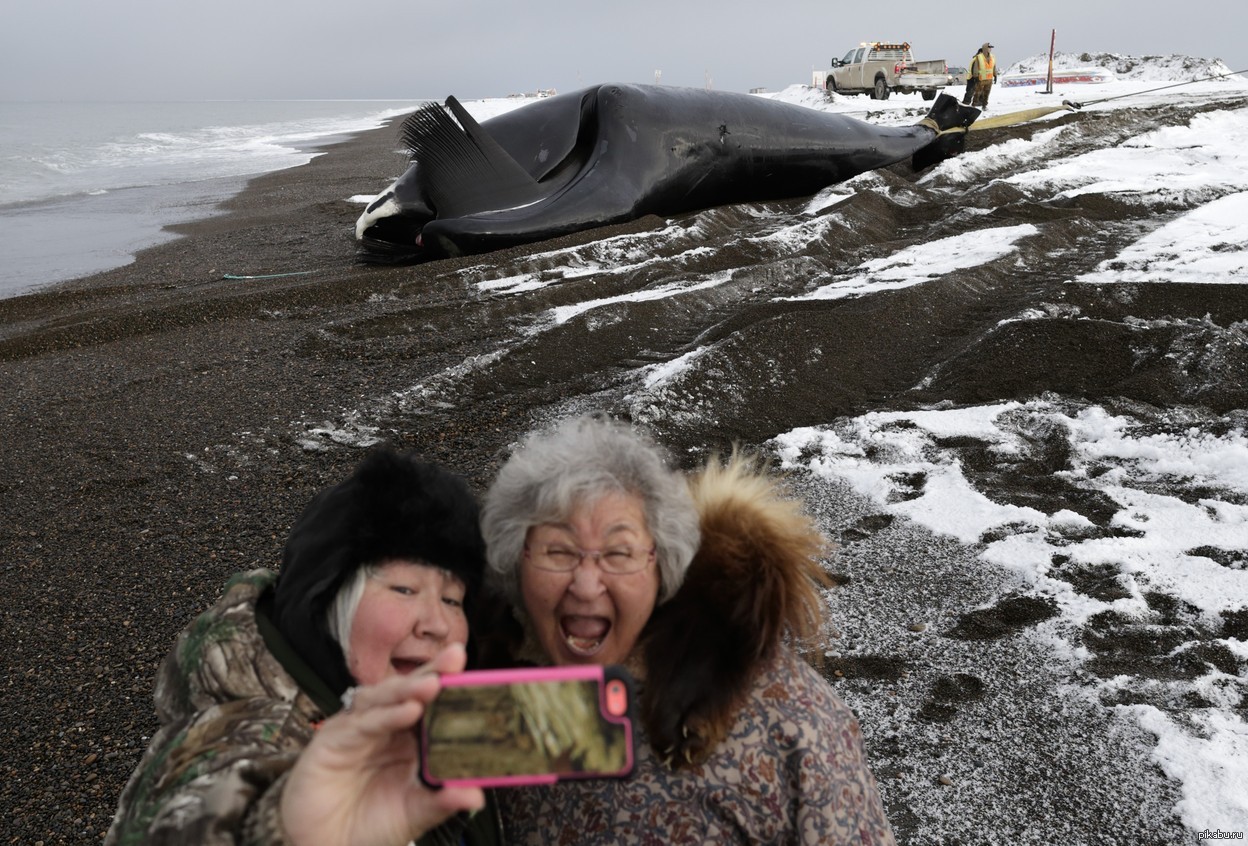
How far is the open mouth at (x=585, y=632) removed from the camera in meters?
1.85

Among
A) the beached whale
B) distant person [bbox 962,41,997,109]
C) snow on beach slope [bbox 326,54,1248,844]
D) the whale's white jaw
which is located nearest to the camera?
snow on beach slope [bbox 326,54,1248,844]

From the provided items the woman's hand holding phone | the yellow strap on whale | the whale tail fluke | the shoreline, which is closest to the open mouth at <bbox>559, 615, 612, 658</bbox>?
the woman's hand holding phone

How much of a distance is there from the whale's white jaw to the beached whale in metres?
0.01

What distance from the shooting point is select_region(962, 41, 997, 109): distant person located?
1920cm

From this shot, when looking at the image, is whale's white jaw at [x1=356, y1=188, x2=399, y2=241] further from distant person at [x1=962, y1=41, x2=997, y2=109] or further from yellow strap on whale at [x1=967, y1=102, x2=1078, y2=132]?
distant person at [x1=962, y1=41, x2=997, y2=109]

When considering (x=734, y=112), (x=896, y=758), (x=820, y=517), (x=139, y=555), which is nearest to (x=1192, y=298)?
(x=820, y=517)

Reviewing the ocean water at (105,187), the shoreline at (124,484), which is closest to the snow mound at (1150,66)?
the ocean water at (105,187)

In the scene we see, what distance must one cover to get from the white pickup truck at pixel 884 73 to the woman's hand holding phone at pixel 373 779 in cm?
3200

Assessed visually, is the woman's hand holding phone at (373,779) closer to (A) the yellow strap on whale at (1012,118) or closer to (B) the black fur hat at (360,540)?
(B) the black fur hat at (360,540)

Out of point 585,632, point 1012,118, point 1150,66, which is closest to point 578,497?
point 585,632

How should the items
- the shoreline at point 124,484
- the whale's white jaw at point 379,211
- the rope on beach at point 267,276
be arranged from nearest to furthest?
the shoreline at point 124,484
the rope on beach at point 267,276
the whale's white jaw at point 379,211

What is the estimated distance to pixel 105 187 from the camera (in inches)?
883

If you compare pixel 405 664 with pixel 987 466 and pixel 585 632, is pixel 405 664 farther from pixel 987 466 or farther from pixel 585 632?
pixel 987 466

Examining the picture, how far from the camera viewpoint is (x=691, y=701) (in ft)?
5.60
